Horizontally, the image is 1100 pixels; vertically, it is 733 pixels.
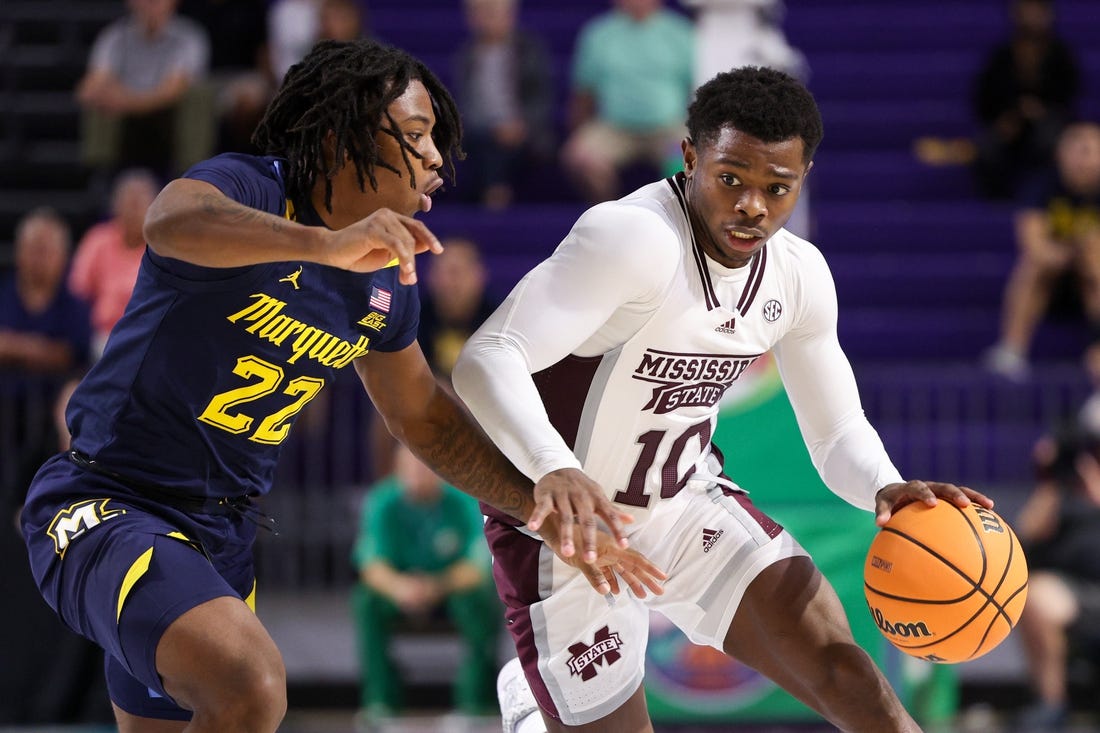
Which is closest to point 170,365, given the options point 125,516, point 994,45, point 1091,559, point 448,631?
point 125,516

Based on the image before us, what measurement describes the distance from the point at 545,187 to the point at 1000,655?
477cm

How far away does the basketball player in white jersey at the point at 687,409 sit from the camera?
409 centimetres

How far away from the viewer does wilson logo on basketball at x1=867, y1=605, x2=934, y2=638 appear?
423 cm

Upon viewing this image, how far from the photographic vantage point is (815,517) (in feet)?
26.7

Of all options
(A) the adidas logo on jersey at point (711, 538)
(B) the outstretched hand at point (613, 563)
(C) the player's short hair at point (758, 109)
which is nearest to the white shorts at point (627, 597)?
(A) the adidas logo on jersey at point (711, 538)

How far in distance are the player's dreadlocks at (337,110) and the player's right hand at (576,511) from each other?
2.92 feet

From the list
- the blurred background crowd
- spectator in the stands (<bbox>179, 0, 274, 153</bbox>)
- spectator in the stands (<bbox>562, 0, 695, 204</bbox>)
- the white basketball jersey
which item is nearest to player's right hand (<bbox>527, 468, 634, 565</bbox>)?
the white basketball jersey

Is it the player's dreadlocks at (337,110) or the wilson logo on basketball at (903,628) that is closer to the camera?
the player's dreadlocks at (337,110)

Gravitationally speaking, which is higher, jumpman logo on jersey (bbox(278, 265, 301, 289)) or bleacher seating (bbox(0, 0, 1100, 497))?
jumpman logo on jersey (bbox(278, 265, 301, 289))

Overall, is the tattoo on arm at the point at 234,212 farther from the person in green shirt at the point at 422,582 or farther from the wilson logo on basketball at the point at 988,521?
the person in green shirt at the point at 422,582

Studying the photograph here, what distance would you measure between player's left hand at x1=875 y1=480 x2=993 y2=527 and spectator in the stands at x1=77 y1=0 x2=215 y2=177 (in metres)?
7.43

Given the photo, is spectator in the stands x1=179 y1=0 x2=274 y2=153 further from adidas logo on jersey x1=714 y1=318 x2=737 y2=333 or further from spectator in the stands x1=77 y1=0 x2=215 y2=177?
adidas logo on jersey x1=714 y1=318 x2=737 y2=333

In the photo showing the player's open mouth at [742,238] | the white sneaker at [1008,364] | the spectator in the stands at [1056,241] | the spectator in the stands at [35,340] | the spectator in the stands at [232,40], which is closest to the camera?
the player's open mouth at [742,238]

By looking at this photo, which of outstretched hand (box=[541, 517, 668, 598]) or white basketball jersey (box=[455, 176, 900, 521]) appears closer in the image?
outstretched hand (box=[541, 517, 668, 598])
